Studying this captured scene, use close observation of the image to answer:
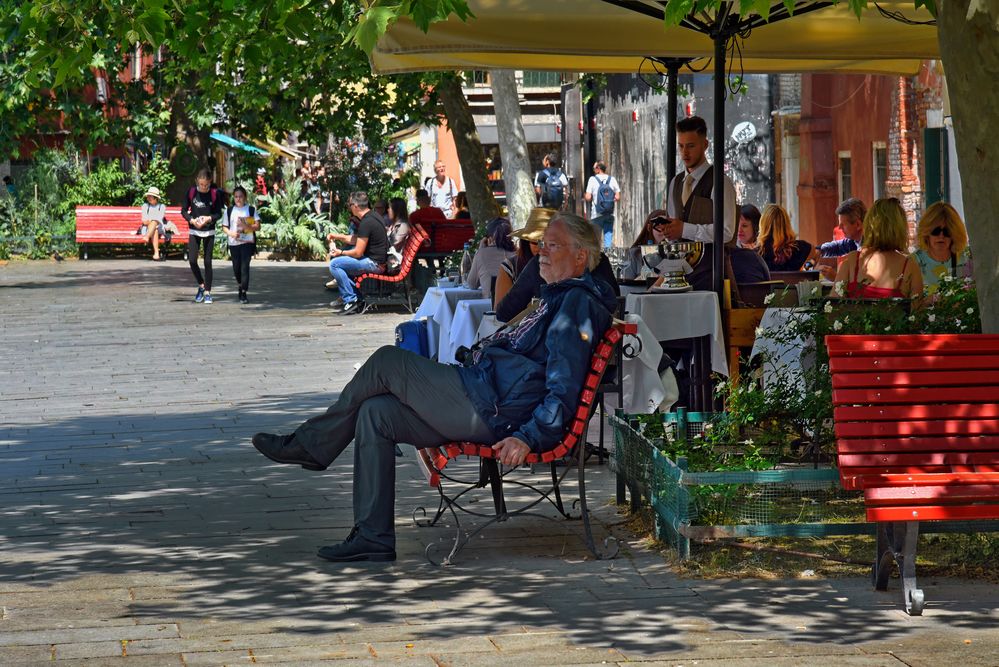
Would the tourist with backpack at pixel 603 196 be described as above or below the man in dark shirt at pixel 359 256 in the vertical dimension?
above

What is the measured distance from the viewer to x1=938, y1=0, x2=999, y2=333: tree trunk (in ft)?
21.7

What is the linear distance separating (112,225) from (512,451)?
30.8 m

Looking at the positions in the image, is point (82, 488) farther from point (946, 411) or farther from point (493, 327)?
point (946, 411)

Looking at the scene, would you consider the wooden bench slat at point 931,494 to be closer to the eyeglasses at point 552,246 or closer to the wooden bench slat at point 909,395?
the wooden bench slat at point 909,395

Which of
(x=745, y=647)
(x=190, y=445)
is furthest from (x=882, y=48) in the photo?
(x=745, y=647)

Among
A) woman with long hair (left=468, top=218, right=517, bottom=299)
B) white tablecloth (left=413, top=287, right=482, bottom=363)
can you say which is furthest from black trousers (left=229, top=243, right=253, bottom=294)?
white tablecloth (left=413, top=287, right=482, bottom=363)

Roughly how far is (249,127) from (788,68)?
13.7 meters

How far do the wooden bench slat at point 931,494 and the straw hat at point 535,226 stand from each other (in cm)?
419

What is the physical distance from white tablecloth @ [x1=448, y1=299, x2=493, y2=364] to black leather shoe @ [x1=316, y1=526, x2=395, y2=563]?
3.73m

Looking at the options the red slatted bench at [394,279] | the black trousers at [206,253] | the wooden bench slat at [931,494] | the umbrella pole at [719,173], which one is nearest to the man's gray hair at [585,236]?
the wooden bench slat at [931,494]

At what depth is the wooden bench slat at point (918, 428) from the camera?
6.09 m

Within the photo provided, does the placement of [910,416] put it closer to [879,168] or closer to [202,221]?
[202,221]

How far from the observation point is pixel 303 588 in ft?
21.4

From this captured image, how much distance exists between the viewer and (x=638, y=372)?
9617mm
